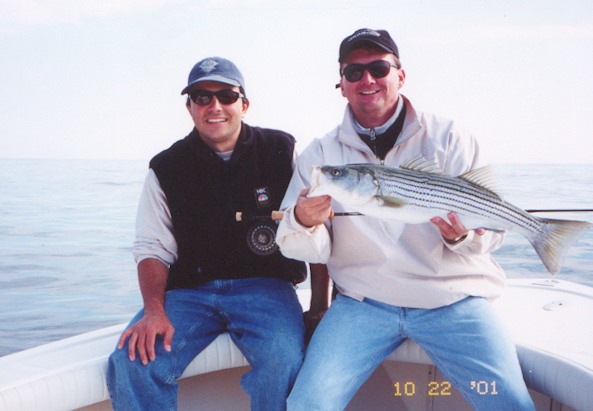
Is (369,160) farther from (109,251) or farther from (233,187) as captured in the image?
(109,251)

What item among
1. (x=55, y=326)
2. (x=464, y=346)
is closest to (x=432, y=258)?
(x=464, y=346)

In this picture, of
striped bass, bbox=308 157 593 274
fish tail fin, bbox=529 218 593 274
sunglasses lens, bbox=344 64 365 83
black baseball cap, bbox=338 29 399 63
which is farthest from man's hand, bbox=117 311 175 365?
fish tail fin, bbox=529 218 593 274

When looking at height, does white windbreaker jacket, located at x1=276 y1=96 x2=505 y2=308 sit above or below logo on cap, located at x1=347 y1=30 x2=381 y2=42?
below

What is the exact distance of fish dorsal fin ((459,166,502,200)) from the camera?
2906mm

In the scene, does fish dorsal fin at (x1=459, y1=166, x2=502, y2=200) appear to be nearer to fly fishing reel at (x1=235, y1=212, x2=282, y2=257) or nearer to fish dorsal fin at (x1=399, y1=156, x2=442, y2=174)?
fish dorsal fin at (x1=399, y1=156, x2=442, y2=174)

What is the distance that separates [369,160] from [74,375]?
6.42ft

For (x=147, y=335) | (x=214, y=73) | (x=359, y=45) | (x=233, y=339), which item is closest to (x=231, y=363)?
(x=233, y=339)

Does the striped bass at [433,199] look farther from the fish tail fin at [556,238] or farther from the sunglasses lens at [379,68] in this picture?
the sunglasses lens at [379,68]

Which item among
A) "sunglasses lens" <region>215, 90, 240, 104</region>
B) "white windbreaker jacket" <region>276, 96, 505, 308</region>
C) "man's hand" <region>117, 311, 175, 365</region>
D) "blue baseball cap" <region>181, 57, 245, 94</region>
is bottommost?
"man's hand" <region>117, 311, 175, 365</region>

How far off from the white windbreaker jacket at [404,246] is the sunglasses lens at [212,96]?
27.7 inches

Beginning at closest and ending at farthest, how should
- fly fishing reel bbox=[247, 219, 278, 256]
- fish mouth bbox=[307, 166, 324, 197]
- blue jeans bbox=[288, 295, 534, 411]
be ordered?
fish mouth bbox=[307, 166, 324, 197]
blue jeans bbox=[288, 295, 534, 411]
fly fishing reel bbox=[247, 219, 278, 256]

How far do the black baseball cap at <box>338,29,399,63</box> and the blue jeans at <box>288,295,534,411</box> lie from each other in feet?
4.79

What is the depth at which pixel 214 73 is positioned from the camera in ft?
12.4

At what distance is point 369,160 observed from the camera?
343 cm
